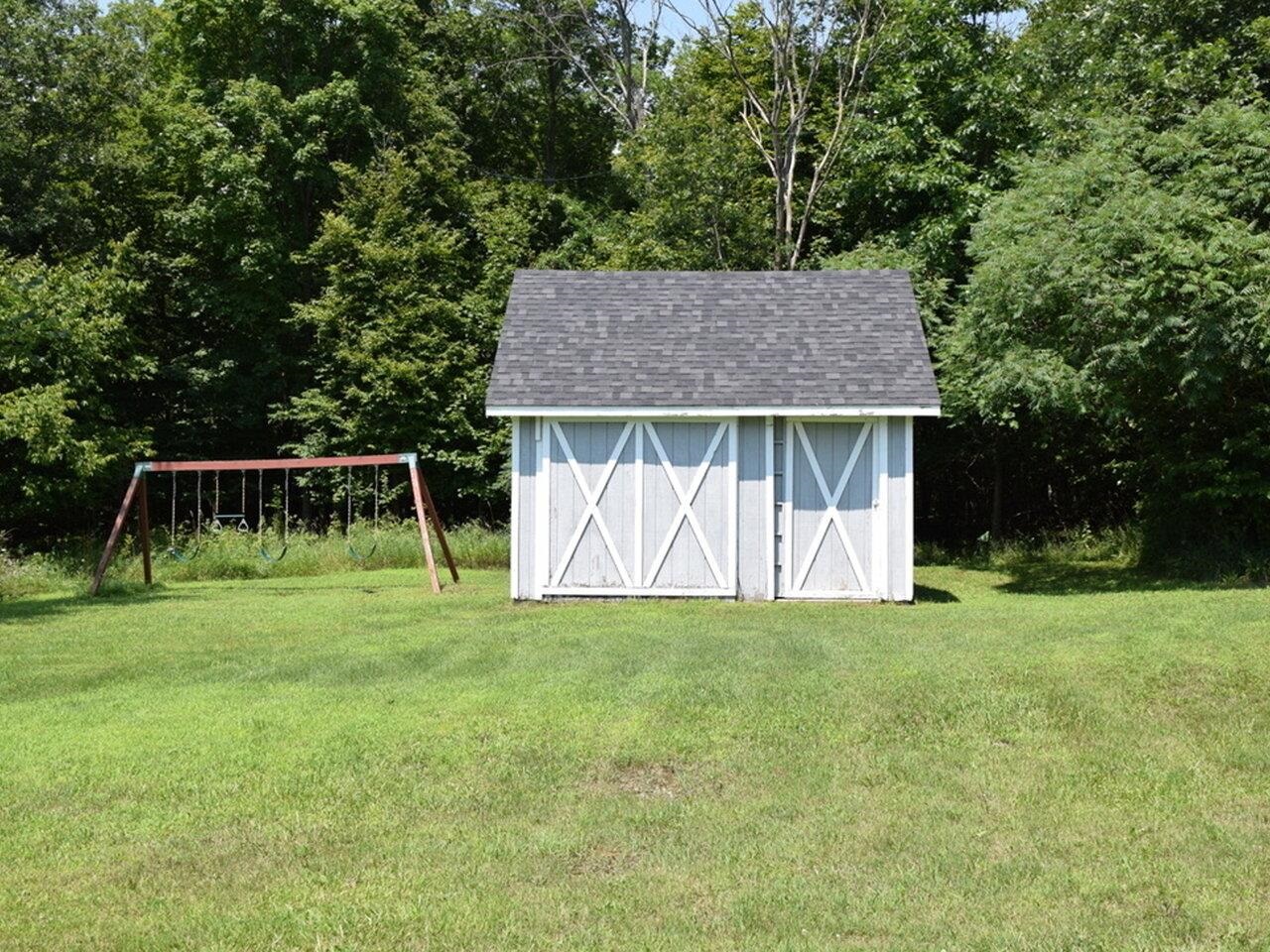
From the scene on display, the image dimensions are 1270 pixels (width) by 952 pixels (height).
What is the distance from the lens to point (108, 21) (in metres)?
34.0

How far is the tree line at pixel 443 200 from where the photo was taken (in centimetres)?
2456

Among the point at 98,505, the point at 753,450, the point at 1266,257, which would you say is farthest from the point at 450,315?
the point at 1266,257

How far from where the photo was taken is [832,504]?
17.6 metres

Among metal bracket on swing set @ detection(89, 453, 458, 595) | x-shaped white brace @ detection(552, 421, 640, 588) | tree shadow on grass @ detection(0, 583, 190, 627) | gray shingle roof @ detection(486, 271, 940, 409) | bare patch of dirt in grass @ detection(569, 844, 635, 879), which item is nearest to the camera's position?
bare patch of dirt in grass @ detection(569, 844, 635, 879)

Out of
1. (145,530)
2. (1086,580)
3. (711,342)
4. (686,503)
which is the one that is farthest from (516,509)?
(1086,580)

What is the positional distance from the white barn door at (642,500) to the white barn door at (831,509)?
895 mm

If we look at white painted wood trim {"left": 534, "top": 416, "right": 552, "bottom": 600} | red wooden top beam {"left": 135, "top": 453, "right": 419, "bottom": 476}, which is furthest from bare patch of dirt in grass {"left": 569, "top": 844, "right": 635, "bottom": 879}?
red wooden top beam {"left": 135, "top": 453, "right": 419, "bottom": 476}

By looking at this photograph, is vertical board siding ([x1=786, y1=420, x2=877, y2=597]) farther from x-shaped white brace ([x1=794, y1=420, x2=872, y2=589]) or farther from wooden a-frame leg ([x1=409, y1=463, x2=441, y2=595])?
wooden a-frame leg ([x1=409, y1=463, x2=441, y2=595])

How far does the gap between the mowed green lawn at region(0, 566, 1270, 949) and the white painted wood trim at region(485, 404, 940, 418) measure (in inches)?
181

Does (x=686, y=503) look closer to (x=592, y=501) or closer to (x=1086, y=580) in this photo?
(x=592, y=501)

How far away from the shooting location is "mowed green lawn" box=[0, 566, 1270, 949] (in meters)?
5.59

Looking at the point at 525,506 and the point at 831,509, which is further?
the point at 525,506

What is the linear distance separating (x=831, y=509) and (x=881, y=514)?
2.08ft

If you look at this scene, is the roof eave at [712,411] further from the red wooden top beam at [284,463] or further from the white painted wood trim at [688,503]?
the red wooden top beam at [284,463]
